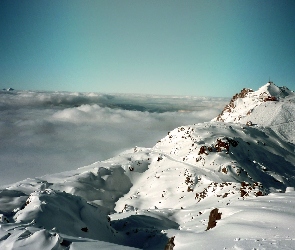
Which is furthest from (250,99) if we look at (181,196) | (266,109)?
(181,196)

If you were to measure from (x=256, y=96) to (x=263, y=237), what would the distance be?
84.3 meters

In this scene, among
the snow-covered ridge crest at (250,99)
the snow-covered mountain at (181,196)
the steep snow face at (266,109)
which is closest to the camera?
the snow-covered mountain at (181,196)

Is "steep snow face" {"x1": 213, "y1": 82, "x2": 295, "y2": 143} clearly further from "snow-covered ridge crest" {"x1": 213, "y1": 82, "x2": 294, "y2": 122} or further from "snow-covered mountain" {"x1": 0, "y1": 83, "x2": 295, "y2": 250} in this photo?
"snow-covered mountain" {"x1": 0, "y1": 83, "x2": 295, "y2": 250}

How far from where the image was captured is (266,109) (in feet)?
246

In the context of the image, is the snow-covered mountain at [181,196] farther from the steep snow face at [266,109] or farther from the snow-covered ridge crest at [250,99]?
the snow-covered ridge crest at [250,99]

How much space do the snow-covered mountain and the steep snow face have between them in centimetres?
35

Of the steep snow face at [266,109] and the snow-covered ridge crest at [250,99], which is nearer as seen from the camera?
the steep snow face at [266,109]

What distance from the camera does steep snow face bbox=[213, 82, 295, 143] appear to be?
66225 millimetres

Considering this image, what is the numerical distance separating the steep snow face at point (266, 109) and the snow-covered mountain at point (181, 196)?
35 centimetres

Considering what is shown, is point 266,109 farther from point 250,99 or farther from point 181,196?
point 181,196

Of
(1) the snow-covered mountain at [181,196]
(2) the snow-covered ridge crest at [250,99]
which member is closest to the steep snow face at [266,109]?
(2) the snow-covered ridge crest at [250,99]

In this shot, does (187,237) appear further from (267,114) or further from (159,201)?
(267,114)

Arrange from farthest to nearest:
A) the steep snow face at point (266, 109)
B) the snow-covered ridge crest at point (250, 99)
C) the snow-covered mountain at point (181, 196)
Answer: the snow-covered ridge crest at point (250, 99) → the steep snow face at point (266, 109) → the snow-covered mountain at point (181, 196)

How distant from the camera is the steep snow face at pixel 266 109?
66.2m
